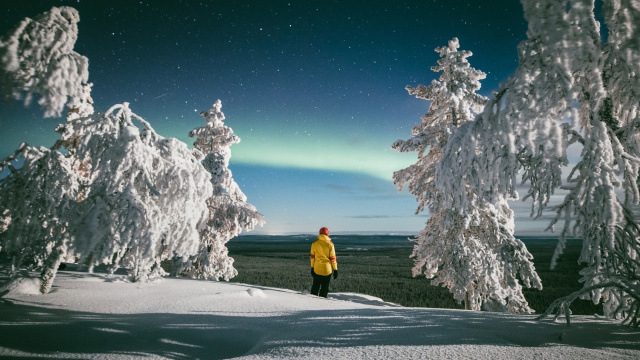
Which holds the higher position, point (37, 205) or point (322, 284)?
point (37, 205)

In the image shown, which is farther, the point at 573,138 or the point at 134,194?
the point at 134,194

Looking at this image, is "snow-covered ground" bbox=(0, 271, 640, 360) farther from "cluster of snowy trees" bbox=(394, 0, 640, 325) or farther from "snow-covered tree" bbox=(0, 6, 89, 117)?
"snow-covered tree" bbox=(0, 6, 89, 117)

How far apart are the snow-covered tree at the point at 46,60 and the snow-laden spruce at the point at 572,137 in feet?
15.9

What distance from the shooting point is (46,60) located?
351 centimetres

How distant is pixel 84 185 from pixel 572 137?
858 centimetres

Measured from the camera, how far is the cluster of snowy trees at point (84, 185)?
11.3ft

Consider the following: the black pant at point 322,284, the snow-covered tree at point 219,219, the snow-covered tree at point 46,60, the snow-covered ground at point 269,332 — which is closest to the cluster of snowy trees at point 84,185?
the snow-covered tree at point 46,60

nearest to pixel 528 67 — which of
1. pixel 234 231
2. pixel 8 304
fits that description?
pixel 8 304

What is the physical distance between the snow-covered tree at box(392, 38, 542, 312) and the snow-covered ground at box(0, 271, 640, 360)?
544cm

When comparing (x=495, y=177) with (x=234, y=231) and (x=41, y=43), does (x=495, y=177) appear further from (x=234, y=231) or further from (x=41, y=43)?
(x=234, y=231)

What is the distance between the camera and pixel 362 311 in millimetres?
5160

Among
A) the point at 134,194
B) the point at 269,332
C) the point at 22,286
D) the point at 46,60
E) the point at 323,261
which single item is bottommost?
the point at 22,286

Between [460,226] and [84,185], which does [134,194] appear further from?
[460,226]

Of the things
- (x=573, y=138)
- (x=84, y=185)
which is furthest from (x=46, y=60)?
(x=573, y=138)
